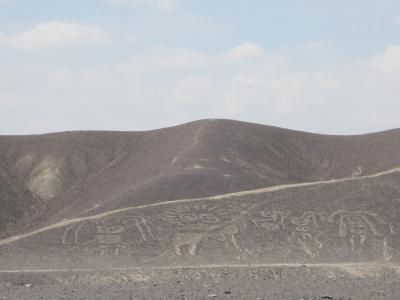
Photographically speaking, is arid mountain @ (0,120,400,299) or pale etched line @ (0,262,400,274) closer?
arid mountain @ (0,120,400,299)

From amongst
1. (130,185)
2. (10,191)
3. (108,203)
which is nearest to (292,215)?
(108,203)

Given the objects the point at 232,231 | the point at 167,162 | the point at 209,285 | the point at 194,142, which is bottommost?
the point at 209,285

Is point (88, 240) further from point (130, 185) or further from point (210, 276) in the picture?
point (130, 185)

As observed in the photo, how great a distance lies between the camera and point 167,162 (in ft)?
305

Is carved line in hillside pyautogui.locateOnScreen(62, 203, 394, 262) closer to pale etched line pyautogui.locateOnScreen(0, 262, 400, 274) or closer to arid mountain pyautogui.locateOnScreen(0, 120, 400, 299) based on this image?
arid mountain pyautogui.locateOnScreen(0, 120, 400, 299)

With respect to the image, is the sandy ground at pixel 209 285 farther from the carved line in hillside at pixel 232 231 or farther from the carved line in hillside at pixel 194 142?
the carved line in hillside at pixel 194 142

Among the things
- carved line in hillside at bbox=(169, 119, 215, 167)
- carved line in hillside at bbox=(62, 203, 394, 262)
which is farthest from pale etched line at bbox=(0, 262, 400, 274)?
carved line in hillside at bbox=(169, 119, 215, 167)

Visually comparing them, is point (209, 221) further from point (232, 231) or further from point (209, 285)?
point (209, 285)

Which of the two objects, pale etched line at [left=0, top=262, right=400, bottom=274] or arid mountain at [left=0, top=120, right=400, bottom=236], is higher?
arid mountain at [left=0, top=120, right=400, bottom=236]

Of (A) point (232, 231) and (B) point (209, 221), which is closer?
(A) point (232, 231)

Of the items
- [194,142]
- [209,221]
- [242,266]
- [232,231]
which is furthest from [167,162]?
[242,266]

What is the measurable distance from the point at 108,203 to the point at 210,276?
132ft

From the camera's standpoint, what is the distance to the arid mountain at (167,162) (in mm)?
87438

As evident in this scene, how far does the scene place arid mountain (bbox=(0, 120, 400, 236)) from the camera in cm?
8744
